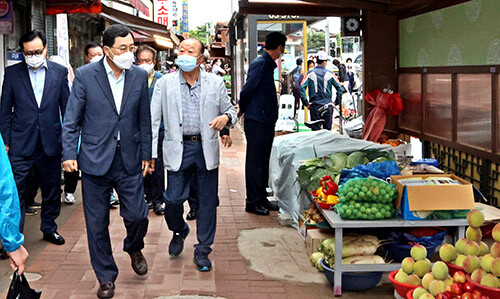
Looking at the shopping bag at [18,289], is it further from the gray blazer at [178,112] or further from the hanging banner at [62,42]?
the hanging banner at [62,42]

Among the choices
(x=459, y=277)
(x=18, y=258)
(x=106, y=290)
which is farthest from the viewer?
(x=106, y=290)

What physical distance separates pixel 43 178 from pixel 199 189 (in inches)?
72.9

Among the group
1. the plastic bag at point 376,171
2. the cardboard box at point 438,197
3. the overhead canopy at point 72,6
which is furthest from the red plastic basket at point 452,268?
the overhead canopy at point 72,6

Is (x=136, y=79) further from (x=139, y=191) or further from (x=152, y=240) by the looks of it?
(x=152, y=240)

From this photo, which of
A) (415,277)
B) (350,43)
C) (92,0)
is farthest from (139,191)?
(350,43)

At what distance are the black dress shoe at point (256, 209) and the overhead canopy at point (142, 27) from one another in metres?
8.55

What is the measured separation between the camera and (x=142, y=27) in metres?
22.1

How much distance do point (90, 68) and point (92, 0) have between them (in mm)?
6658

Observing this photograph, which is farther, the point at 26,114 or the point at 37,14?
the point at 37,14

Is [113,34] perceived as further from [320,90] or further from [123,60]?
[320,90]

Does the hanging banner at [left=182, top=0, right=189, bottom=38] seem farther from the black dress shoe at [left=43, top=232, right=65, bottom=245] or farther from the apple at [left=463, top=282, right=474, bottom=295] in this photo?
the apple at [left=463, top=282, right=474, bottom=295]

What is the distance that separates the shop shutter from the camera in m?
12.3

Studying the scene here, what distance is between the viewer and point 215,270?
6535mm

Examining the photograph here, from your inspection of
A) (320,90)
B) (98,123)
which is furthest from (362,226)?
(320,90)
